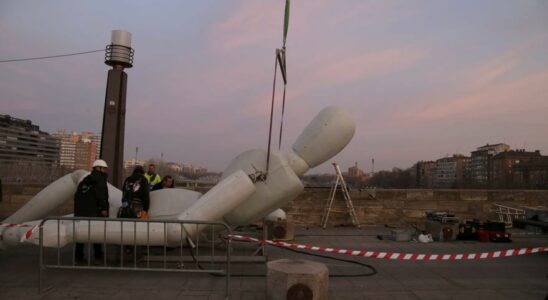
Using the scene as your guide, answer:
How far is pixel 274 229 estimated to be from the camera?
10328 millimetres

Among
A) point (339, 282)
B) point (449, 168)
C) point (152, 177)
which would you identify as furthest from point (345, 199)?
point (449, 168)

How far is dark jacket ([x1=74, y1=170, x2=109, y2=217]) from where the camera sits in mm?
7066

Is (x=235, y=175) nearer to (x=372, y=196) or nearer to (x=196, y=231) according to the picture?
(x=196, y=231)

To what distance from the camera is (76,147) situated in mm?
136500

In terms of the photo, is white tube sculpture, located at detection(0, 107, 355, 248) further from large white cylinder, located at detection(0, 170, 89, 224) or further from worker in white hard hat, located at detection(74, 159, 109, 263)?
worker in white hard hat, located at detection(74, 159, 109, 263)

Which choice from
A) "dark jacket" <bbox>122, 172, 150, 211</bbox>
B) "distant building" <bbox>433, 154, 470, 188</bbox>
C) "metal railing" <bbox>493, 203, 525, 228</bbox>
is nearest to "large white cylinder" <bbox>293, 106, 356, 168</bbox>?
"dark jacket" <bbox>122, 172, 150, 211</bbox>

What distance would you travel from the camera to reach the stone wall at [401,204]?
13727mm

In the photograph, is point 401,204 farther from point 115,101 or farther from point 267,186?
point 115,101

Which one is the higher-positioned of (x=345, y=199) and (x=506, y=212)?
(x=345, y=199)

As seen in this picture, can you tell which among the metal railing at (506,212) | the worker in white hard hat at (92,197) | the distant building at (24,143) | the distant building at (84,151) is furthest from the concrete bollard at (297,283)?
the distant building at (84,151)

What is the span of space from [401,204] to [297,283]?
9.78 metres

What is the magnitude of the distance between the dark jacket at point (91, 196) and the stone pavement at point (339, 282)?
99 cm

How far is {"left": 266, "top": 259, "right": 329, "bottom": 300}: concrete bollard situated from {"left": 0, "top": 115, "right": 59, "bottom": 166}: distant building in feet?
297

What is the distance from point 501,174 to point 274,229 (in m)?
115
